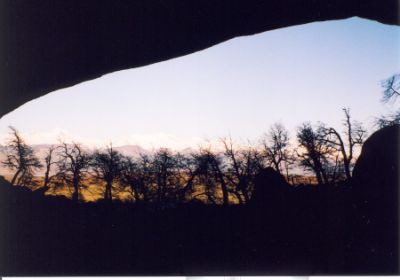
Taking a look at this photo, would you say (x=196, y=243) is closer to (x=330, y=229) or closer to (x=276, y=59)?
(x=330, y=229)

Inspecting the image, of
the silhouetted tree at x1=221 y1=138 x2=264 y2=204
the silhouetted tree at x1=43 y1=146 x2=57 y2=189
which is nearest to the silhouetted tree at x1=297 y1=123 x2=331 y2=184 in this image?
the silhouetted tree at x1=221 y1=138 x2=264 y2=204

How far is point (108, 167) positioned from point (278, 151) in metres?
0.83

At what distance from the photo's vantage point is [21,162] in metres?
2.13

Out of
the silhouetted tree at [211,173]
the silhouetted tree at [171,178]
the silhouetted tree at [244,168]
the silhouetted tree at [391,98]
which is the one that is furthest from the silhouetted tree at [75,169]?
the silhouetted tree at [391,98]

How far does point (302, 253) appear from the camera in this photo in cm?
204

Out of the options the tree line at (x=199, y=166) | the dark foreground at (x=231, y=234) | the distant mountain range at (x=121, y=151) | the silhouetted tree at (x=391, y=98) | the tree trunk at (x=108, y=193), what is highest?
the silhouetted tree at (x=391, y=98)

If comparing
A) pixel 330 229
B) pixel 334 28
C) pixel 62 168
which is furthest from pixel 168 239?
pixel 334 28

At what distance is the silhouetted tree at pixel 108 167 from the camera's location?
212cm

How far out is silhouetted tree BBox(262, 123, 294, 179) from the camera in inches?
82.4

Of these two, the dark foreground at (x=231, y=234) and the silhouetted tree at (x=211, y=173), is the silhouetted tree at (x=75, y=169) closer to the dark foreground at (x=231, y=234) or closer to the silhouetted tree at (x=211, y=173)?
the dark foreground at (x=231, y=234)

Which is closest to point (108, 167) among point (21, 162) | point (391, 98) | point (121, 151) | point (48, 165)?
point (121, 151)

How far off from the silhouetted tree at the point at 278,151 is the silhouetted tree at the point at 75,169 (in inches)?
34.5

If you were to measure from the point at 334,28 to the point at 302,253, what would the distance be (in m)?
1.11

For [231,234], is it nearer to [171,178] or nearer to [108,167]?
[171,178]
